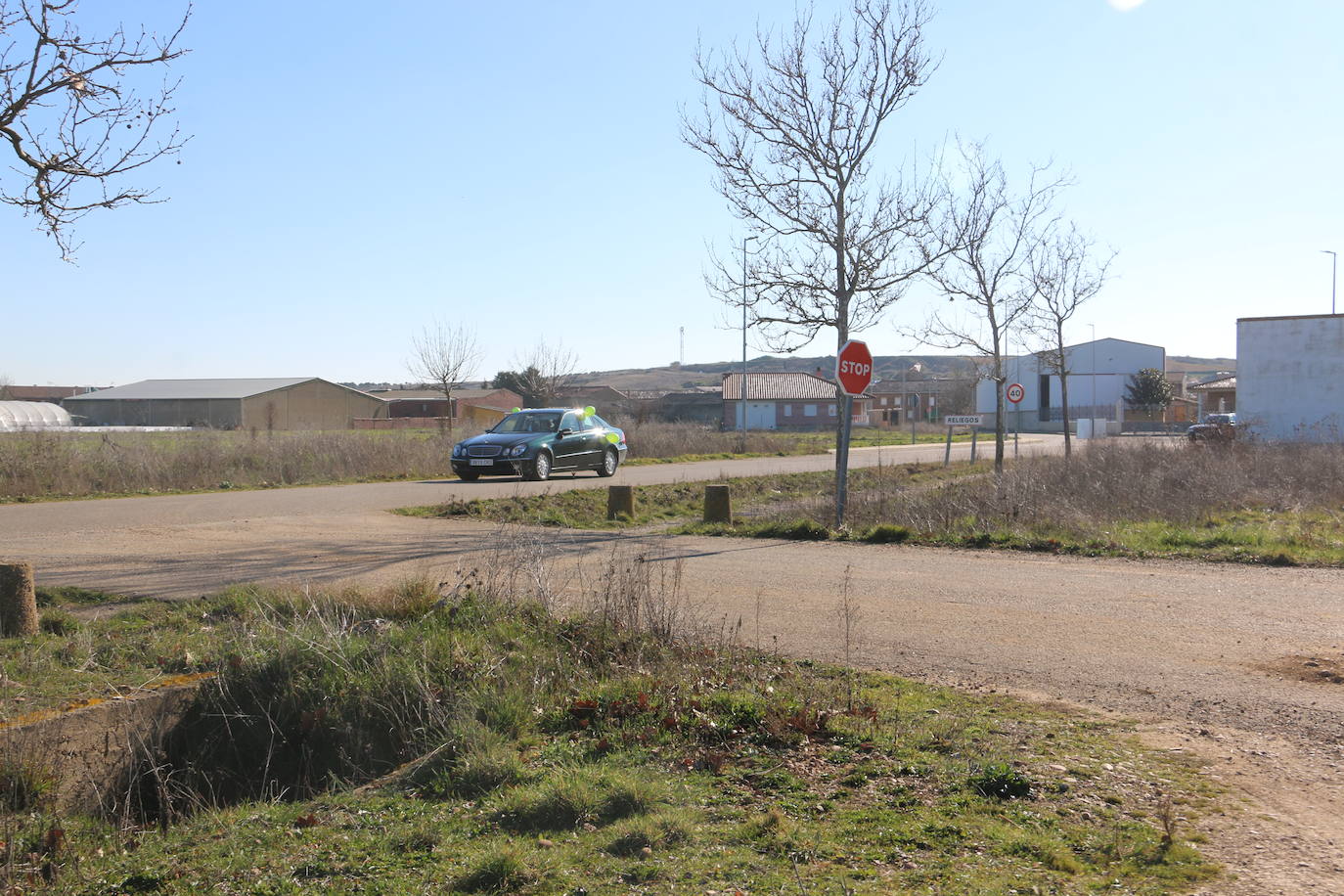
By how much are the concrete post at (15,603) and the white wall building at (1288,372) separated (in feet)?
127

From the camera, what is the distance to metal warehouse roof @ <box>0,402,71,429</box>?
6550cm

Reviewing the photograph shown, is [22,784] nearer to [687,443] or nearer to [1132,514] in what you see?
[1132,514]

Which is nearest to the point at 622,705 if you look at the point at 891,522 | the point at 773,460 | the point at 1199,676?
the point at 1199,676

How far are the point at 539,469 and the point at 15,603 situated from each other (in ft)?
55.8

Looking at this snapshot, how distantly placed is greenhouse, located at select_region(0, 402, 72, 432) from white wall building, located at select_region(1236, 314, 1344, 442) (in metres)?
63.6

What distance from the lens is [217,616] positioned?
7.95 m

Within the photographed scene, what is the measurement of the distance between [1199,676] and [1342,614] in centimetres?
274

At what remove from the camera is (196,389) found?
89.6 m

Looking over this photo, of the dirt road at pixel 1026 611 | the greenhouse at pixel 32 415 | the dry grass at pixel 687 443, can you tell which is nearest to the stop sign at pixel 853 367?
the dirt road at pixel 1026 611

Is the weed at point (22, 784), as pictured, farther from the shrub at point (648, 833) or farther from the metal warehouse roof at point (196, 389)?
the metal warehouse roof at point (196, 389)

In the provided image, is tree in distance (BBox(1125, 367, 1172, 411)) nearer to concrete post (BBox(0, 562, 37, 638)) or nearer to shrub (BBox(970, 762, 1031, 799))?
shrub (BBox(970, 762, 1031, 799))

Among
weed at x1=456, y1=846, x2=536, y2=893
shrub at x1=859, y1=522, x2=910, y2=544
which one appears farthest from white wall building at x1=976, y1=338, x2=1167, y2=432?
weed at x1=456, y1=846, x2=536, y2=893

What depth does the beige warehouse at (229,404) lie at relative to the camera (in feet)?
272

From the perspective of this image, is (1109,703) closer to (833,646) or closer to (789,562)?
(833,646)
